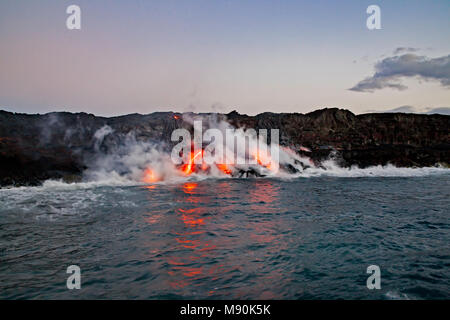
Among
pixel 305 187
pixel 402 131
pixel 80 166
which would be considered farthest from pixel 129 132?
pixel 402 131

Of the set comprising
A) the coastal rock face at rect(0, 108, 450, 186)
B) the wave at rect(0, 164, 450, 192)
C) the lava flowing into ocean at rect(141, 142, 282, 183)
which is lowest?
the wave at rect(0, 164, 450, 192)

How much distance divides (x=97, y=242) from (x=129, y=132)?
1559 cm

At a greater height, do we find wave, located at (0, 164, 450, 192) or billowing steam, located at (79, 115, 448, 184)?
billowing steam, located at (79, 115, 448, 184)

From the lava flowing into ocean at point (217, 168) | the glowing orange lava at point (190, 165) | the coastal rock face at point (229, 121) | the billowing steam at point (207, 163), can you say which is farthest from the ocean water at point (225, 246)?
the lava flowing into ocean at point (217, 168)

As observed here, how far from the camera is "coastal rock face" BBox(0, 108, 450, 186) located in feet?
55.9

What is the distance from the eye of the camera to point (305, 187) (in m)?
15.1

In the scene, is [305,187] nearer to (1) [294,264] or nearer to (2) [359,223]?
(2) [359,223]

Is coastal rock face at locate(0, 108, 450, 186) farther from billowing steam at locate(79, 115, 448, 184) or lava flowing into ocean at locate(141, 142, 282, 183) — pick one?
lava flowing into ocean at locate(141, 142, 282, 183)

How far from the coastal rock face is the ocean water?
5.15m

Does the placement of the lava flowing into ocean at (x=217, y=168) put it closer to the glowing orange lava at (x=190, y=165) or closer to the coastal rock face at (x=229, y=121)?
the glowing orange lava at (x=190, y=165)

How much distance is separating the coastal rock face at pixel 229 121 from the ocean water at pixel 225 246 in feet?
16.9

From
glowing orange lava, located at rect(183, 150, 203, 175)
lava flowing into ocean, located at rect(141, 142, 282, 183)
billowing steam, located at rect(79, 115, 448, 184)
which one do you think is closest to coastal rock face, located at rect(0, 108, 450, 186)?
billowing steam, located at rect(79, 115, 448, 184)

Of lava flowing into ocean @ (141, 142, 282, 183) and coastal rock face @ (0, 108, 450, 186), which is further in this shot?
lava flowing into ocean @ (141, 142, 282, 183)

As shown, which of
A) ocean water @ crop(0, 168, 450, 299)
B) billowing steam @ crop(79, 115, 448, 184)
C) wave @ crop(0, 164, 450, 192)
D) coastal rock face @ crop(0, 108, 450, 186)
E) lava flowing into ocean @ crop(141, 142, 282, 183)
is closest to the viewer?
ocean water @ crop(0, 168, 450, 299)
